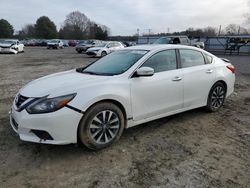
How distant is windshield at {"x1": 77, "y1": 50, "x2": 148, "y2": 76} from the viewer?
14.5 ft

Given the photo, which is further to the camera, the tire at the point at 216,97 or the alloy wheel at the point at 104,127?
the tire at the point at 216,97

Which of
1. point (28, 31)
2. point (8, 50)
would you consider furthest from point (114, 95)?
point (28, 31)

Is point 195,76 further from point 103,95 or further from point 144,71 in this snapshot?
point 103,95

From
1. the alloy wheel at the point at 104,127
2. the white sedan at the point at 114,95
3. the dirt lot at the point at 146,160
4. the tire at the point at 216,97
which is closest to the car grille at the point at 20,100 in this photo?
the white sedan at the point at 114,95

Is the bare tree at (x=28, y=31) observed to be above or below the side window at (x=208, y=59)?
above

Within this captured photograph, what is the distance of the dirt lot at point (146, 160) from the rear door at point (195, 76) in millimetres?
501

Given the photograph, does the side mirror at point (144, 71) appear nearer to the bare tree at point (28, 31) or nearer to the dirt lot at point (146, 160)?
the dirt lot at point (146, 160)

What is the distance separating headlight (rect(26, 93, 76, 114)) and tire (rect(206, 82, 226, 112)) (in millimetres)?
3195

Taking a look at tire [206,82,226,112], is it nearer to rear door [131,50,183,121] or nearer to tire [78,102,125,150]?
rear door [131,50,183,121]

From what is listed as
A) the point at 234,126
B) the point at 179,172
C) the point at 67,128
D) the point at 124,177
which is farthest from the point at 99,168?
the point at 234,126

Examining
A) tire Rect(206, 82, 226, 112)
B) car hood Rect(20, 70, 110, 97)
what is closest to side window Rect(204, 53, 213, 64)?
tire Rect(206, 82, 226, 112)

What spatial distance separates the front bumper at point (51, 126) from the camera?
11.4ft

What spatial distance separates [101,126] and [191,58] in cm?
248

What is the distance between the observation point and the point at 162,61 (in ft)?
15.6
